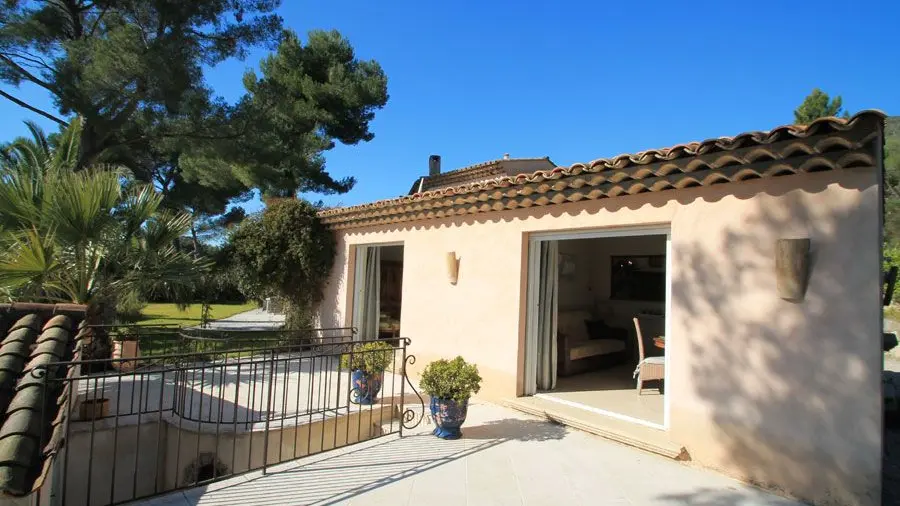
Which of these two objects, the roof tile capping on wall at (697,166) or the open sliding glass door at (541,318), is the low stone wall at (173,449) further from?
the roof tile capping on wall at (697,166)

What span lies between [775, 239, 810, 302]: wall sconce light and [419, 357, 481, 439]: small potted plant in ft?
10.6

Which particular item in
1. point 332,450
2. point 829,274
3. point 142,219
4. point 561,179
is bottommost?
point 332,450

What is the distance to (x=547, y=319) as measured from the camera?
731 centimetres

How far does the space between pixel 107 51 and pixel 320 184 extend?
9.47 metres

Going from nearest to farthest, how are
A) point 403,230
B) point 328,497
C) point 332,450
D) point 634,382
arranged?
point 328,497 → point 332,450 → point 634,382 → point 403,230

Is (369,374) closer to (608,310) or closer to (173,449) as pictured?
(173,449)

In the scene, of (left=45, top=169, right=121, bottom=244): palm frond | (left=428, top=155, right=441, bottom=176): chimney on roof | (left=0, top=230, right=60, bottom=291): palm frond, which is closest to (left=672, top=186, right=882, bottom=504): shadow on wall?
(left=45, top=169, right=121, bottom=244): palm frond

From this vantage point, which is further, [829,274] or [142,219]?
[142,219]

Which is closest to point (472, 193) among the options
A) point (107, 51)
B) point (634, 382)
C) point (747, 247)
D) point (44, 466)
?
point (747, 247)

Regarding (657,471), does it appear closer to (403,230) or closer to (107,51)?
(403,230)

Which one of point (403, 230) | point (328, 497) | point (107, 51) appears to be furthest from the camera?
point (107, 51)

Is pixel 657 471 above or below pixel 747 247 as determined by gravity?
below

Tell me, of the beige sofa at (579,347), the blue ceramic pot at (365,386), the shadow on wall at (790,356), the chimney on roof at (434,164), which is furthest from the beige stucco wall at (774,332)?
the chimney on roof at (434,164)

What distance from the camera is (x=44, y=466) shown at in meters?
2.52
